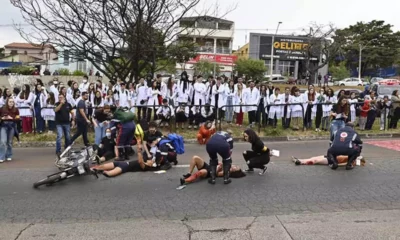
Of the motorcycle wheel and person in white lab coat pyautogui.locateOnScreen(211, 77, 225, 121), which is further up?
person in white lab coat pyautogui.locateOnScreen(211, 77, 225, 121)

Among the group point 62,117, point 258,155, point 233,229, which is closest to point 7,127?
point 62,117

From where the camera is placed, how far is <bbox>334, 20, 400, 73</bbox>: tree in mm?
66312

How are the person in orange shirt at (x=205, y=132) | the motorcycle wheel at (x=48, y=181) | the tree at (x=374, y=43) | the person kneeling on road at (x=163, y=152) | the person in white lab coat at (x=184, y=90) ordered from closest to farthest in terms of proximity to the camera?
the motorcycle wheel at (x=48, y=181) → the person kneeling on road at (x=163, y=152) → the person in orange shirt at (x=205, y=132) → the person in white lab coat at (x=184, y=90) → the tree at (x=374, y=43)

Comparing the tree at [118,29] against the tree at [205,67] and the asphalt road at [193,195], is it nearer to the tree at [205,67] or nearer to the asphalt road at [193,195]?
the asphalt road at [193,195]

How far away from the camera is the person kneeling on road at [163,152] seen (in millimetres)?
8711

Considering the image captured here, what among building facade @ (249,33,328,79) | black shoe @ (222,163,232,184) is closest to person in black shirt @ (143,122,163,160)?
black shoe @ (222,163,232,184)

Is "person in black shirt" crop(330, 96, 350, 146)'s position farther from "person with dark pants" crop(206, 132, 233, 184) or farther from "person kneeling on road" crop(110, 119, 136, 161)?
"person kneeling on road" crop(110, 119, 136, 161)

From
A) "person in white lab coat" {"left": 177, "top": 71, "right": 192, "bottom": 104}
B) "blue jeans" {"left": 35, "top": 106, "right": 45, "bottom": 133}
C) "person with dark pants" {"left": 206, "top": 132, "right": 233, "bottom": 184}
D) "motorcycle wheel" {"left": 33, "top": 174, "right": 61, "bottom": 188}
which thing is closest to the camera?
"motorcycle wheel" {"left": 33, "top": 174, "right": 61, "bottom": 188}

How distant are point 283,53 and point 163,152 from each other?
61.2 m

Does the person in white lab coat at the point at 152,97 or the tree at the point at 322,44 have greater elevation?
the tree at the point at 322,44

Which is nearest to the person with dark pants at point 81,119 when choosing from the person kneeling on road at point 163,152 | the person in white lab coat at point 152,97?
the person kneeling on road at point 163,152

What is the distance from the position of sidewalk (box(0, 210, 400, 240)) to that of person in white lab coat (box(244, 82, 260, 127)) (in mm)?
8879

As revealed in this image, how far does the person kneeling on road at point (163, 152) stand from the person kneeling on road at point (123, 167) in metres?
0.19

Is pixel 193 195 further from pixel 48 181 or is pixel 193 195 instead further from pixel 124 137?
pixel 124 137
